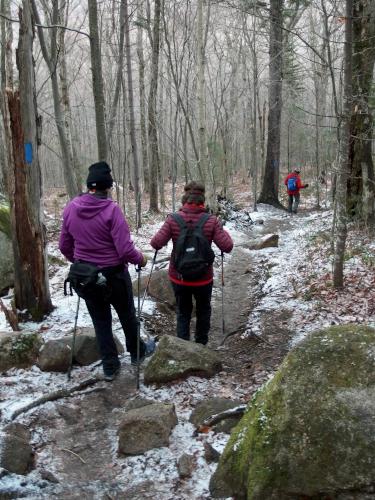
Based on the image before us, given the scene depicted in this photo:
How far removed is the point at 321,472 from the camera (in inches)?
98.2

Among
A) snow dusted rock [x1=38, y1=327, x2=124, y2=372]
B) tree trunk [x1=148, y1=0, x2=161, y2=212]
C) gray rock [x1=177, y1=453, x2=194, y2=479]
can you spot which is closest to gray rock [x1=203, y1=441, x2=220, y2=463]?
gray rock [x1=177, y1=453, x2=194, y2=479]

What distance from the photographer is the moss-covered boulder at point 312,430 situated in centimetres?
248

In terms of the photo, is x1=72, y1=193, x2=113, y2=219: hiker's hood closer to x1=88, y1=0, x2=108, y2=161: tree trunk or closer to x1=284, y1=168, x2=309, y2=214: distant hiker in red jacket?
x1=88, y1=0, x2=108, y2=161: tree trunk

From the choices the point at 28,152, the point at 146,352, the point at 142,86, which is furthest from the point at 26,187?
the point at 142,86

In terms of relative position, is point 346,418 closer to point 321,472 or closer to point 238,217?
point 321,472

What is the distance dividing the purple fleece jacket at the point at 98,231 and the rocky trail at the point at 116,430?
57.5 inches

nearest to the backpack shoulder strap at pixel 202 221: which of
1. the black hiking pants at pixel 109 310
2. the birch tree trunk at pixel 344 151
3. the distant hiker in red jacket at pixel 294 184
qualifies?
the black hiking pants at pixel 109 310

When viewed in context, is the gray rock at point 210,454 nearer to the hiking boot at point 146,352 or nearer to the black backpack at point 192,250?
the hiking boot at point 146,352

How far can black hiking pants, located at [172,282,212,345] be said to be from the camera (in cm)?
522

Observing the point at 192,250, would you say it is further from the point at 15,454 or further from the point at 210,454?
the point at 15,454

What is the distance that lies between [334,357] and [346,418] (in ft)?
1.44

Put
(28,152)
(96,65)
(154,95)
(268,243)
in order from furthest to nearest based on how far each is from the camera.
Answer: (154,95) → (268,243) → (96,65) → (28,152)

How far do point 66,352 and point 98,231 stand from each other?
1591 mm

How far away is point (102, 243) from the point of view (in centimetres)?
451
